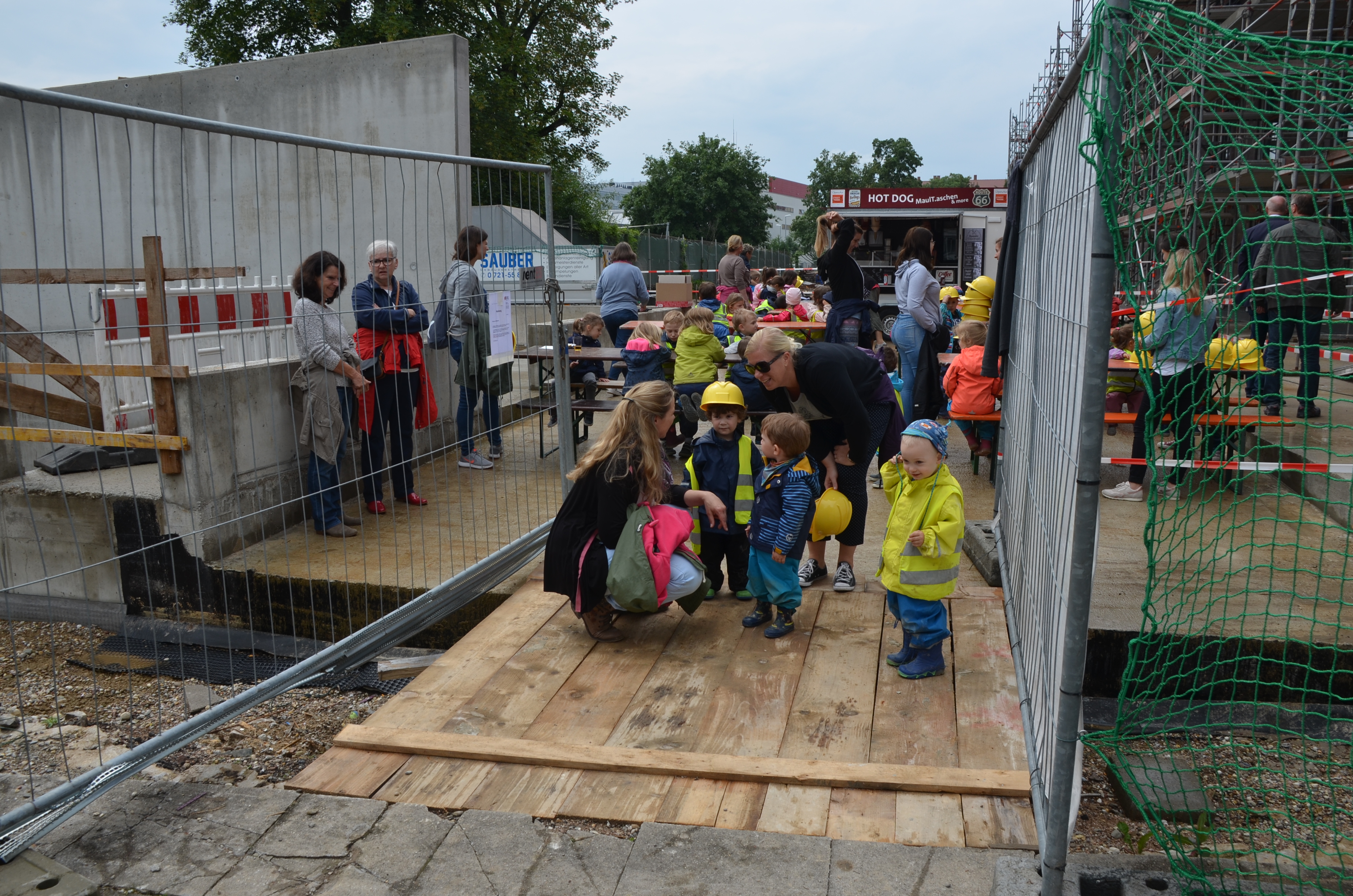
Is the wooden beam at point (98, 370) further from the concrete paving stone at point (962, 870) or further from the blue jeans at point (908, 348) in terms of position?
the blue jeans at point (908, 348)

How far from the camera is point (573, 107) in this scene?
34.2 m

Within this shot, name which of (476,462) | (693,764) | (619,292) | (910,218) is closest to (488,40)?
(910,218)

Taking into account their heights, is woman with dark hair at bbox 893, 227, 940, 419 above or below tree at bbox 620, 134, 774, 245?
below

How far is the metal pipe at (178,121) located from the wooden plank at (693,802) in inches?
108

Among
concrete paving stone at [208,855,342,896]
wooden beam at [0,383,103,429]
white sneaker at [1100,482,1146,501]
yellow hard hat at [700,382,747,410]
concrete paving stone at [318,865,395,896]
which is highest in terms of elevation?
yellow hard hat at [700,382,747,410]

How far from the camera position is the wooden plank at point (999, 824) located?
2.90 m

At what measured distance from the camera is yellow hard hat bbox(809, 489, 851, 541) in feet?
16.3

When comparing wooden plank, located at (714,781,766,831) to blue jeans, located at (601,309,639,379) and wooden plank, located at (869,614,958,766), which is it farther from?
blue jeans, located at (601,309,639,379)

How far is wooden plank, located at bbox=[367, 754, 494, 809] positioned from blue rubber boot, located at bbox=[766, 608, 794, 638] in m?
1.58

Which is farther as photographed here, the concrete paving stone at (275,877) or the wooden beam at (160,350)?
the wooden beam at (160,350)

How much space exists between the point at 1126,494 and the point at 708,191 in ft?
186

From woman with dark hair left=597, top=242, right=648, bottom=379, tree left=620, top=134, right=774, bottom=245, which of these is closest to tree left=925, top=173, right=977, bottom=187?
tree left=620, top=134, right=774, bottom=245

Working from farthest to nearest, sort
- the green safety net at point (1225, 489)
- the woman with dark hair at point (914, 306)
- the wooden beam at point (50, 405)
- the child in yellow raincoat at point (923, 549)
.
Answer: the woman with dark hair at point (914, 306) → the wooden beam at point (50, 405) → the child in yellow raincoat at point (923, 549) → the green safety net at point (1225, 489)

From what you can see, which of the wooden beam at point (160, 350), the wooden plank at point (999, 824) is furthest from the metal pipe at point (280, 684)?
the wooden plank at point (999, 824)
